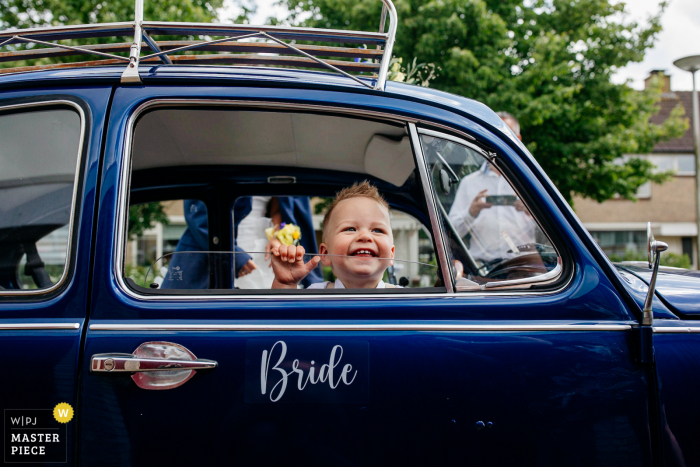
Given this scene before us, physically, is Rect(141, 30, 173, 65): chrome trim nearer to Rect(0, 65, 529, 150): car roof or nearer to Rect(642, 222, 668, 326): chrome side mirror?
Rect(0, 65, 529, 150): car roof

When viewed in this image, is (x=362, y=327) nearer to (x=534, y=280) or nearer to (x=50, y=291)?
(x=534, y=280)

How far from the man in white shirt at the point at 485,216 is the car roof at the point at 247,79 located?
1.36 meters

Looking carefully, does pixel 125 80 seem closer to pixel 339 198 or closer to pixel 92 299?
pixel 92 299

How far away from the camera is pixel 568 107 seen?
1209 centimetres

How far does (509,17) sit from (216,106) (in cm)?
1321

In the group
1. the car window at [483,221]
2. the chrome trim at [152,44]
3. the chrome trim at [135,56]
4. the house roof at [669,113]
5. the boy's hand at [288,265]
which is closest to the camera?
the chrome trim at [135,56]

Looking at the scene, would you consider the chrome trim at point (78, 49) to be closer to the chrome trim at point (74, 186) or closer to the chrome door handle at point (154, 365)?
the chrome trim at point (74, 186)

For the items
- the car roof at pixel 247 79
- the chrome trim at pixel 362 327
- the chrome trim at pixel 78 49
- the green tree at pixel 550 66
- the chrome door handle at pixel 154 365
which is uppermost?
the green tree at pixel 550 66

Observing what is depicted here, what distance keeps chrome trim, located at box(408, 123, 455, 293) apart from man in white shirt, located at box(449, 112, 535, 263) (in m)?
1.42

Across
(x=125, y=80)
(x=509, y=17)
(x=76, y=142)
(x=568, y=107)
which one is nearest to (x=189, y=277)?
(x=76, y=142)

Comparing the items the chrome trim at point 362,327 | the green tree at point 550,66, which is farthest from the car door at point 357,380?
the green tree at point 550,66

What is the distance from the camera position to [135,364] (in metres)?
1.27

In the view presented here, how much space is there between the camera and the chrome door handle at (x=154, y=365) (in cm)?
127

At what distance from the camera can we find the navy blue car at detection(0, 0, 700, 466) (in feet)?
4.20
